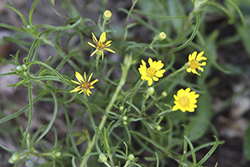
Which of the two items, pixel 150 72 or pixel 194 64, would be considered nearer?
pixel 150 72

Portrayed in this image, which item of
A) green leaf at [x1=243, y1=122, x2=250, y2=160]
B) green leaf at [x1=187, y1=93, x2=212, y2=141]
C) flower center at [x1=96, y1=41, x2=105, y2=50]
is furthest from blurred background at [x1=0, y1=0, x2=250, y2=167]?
flower center at [x1=96, y1=41, x2=105, y2=50]

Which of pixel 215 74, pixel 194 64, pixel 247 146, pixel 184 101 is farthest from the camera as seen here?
pixel 215 74

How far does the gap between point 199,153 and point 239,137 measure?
67 centimetres

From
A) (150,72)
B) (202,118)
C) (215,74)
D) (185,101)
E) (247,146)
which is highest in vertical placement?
(215,74)

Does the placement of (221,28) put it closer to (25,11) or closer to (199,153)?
(199,153)

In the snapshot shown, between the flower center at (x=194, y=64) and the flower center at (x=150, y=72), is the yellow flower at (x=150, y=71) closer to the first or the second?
the flower center at (x=150, y=72)

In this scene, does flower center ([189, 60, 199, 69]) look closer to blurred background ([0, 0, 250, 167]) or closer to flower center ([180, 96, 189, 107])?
flower center ([180, 96, 189, 107])

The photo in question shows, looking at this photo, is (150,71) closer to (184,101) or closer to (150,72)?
(150,72)

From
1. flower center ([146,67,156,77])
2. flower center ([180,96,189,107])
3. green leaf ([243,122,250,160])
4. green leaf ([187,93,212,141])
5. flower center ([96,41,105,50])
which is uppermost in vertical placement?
flower center ([96,41,105,50])

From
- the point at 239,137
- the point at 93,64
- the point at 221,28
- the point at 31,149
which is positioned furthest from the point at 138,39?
the point at 31,149

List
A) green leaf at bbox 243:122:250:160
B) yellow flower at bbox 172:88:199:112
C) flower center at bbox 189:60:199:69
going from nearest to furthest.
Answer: yellow flower at bbox 172:88:199:112 → flower center at bbox 189:60:199:69 → green leaf at bbox 243:122:250:160

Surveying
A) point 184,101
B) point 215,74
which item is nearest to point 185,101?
point 184,101

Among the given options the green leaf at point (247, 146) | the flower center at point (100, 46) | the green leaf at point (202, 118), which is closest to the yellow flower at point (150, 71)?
the flower center at point (100, 46)

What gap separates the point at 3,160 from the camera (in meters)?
2.66
